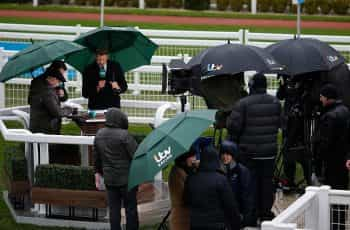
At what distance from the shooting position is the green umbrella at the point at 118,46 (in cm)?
1513

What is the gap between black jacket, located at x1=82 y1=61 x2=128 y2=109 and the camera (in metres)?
14.5

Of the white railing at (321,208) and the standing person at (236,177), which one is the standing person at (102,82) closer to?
the standing person at (236,177)

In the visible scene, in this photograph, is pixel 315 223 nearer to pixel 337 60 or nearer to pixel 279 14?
pixel 337 60

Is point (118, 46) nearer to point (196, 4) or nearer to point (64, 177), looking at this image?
point (64, 177)

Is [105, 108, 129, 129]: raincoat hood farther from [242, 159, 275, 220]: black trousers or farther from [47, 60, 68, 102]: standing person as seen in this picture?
[47, 60, 68, 102]: standing person

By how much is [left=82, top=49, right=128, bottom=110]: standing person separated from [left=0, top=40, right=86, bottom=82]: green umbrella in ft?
1.73

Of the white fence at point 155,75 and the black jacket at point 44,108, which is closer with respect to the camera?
the black jacket at point 44,108

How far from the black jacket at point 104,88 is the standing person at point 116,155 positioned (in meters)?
3.34

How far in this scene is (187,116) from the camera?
1011 centimetres

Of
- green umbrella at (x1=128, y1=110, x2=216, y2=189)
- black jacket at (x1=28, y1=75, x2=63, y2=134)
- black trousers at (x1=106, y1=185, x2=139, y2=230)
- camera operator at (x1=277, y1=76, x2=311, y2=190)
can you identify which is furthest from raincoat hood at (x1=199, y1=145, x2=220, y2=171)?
black jacket at (x1=28, y1=75, x2=63, y2=134)

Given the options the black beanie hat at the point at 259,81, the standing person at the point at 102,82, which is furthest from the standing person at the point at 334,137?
the standing person at the point at 102,82

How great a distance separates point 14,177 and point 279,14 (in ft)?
99.9

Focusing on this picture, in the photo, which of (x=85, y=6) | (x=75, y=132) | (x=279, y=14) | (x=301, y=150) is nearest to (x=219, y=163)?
(x=301, y=150)

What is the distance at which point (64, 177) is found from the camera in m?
12.7
